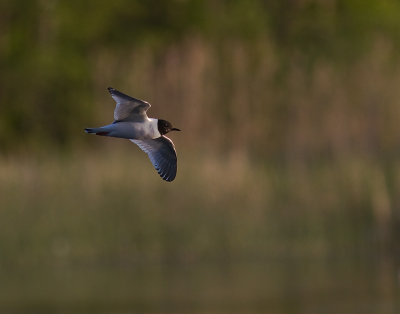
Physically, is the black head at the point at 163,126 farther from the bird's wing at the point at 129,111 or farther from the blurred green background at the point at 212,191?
the blurred green background at the point at 212,191

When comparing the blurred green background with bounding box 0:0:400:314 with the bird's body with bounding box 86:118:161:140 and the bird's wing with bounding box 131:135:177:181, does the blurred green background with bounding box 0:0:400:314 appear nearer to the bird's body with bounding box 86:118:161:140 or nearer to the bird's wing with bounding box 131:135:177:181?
the bird's wing with bounding box 131:135:177:181

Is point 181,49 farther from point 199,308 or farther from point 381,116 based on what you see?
point 199,308

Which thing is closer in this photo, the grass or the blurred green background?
the blurred green background

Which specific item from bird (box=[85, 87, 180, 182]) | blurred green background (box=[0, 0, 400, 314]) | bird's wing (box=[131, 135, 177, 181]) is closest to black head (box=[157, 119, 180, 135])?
bird (box=[85, 87, 180, 182])

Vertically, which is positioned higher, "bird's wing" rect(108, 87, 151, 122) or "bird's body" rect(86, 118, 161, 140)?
"bird's wing" rect(108, 87, 151, 122)

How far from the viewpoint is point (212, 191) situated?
1561 cm

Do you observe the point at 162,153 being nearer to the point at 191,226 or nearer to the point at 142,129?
the point at 142,129

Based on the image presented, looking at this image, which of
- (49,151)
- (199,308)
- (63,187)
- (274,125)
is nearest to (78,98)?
(49,151)

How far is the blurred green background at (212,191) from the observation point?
1428cm

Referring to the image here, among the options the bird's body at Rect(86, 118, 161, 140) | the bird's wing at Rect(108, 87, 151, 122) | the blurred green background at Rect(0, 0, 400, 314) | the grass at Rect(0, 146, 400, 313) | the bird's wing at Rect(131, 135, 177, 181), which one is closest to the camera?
the bird's body at Rect(86, 118, 161, 140)

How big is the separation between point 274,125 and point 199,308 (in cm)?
613

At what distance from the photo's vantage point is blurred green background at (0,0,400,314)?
14.3m

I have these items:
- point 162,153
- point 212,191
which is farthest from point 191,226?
point 162,153

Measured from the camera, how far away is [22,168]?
15.9 metres
